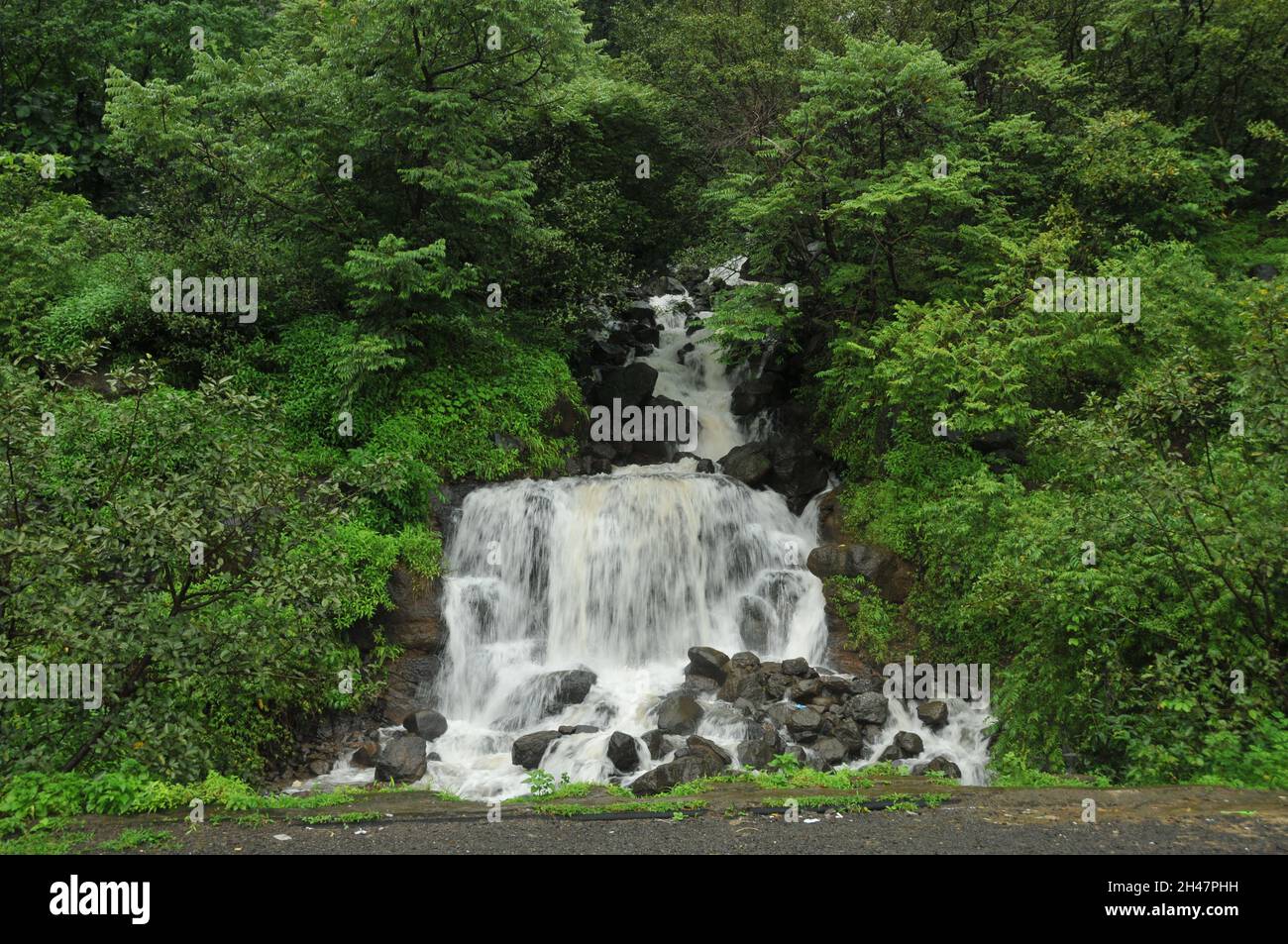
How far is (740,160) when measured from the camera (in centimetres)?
2134

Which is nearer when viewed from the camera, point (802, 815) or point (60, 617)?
point (60, 617)

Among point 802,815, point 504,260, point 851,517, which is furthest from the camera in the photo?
point 504,260

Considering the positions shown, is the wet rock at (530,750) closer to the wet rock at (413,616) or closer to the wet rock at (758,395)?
the wet rock at (413,616)

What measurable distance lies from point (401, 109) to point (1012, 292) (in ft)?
36.8

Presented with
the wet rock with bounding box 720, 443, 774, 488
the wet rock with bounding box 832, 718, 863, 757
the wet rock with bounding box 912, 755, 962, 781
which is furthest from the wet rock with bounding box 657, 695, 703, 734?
the wet rock with bounding box 720, 443, 774, 488

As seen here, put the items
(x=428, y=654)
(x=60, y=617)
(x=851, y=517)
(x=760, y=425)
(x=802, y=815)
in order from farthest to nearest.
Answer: (x=760, y=425)
(x=851, y=517)
(x=428, y=654)
(x=802, y=815)
(x=60, y=617)

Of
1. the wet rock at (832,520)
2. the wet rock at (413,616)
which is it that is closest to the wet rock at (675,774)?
the wet rock at (413,616)

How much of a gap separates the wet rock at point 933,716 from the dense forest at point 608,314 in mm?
1083

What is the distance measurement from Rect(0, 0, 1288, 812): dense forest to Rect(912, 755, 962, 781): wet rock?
2.60 ft

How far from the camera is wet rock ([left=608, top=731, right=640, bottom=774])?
11688mm

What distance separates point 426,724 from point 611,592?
4.05 m

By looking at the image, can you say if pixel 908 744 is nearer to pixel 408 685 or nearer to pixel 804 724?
pixel 804 724
